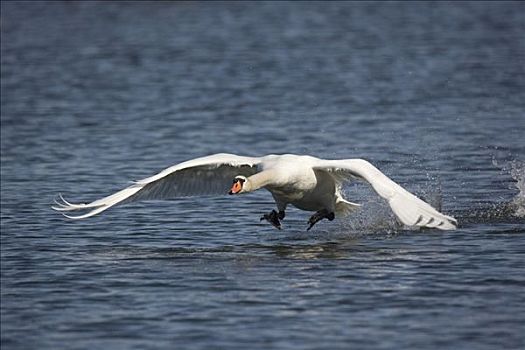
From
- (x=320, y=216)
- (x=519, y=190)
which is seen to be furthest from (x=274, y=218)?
(x=519, y=190)

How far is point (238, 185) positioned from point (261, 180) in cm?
24

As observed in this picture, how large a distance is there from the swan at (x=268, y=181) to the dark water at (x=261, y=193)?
0.46 meters

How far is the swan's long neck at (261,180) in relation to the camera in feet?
46.5

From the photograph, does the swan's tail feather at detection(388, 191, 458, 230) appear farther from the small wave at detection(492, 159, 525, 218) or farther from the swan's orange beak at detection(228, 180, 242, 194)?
the small wave at detection(492, 159, 525, 218)

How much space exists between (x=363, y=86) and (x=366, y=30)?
10844 mm

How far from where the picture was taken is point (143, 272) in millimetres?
13711

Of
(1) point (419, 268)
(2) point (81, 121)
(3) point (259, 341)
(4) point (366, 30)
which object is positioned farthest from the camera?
(4) point (366, 30)

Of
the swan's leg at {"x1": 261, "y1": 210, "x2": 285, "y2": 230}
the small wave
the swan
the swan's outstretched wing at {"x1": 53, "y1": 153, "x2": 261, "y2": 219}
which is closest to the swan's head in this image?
the swan

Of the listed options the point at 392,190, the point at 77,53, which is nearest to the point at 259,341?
the point at 392,190

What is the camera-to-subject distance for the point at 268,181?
14305 millimetres

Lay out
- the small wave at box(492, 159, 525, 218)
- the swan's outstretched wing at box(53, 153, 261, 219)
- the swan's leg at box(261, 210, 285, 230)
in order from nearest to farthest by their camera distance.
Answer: the swan's outstretched wing at box(53, 153, 261, 219) → the swan's leg at box(261, 210, 285, 230) → the small wave at box(492, 159, 525, 218)

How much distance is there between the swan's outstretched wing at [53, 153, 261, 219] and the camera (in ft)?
48.0

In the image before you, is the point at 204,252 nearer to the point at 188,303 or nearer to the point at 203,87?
the point at 188,303

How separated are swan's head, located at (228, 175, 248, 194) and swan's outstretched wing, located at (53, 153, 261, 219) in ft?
1.81
